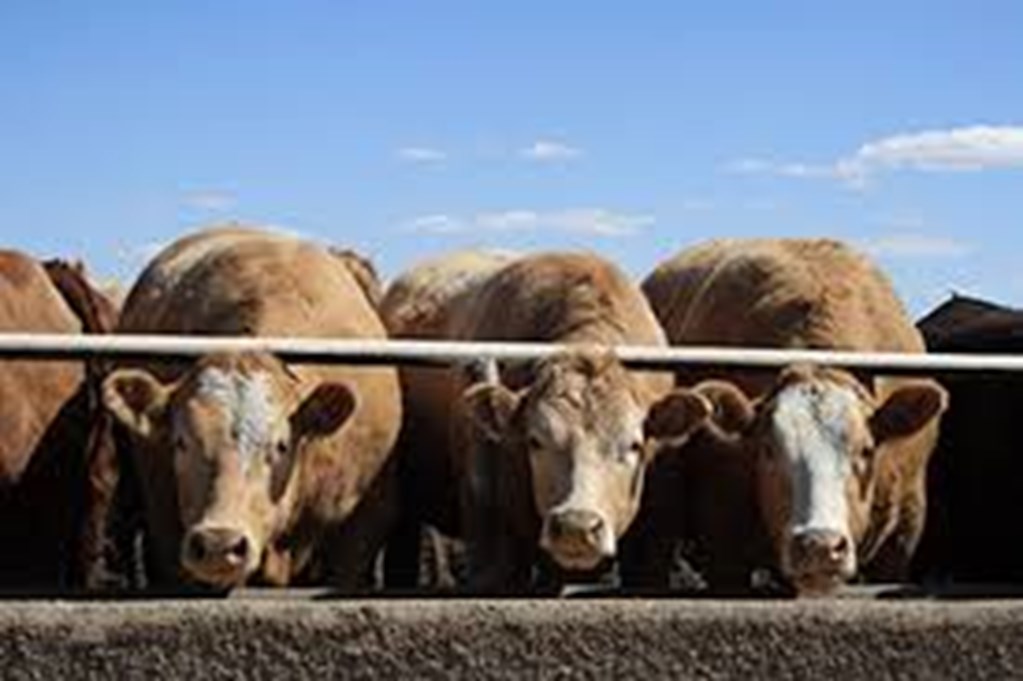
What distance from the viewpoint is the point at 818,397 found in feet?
21.5

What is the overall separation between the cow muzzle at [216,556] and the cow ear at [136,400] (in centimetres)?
68

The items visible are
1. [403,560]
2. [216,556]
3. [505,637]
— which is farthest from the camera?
[403,560]

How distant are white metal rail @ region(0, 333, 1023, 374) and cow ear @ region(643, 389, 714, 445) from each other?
0.31 m

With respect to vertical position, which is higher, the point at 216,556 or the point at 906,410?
the point at 906,410

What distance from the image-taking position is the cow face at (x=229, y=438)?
593cm

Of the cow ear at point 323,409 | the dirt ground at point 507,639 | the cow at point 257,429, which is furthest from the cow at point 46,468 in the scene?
the dirt ground at point 507,639

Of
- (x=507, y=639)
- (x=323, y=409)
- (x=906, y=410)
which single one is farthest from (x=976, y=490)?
(x=507, y=639)

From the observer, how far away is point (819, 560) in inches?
237

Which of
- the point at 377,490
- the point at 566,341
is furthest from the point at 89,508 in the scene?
the point at 566,341

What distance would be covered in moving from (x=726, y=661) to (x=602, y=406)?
6.04 feet

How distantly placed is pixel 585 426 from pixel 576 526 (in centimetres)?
55

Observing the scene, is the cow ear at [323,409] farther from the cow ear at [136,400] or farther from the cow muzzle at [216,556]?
the cow muzzle at [216,556]

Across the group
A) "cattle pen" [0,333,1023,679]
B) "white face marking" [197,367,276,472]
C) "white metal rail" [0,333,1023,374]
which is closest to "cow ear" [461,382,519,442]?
"white metal rail" [0,333,1023,374]

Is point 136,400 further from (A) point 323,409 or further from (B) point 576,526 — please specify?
(B) point 576,526
